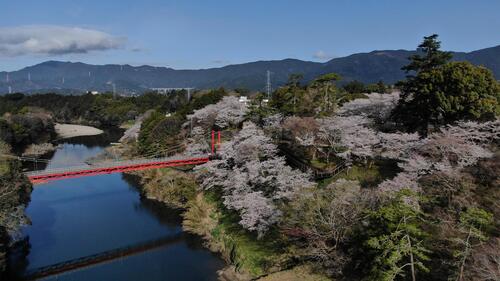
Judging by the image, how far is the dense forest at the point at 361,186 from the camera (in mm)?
14727

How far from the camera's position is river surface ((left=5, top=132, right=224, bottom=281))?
2094 cm

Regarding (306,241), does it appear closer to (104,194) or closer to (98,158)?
(104,194)

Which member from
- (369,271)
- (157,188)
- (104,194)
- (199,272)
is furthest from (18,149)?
(369,271)

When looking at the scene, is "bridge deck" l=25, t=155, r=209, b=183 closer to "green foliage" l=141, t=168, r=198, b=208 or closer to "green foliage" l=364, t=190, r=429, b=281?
"green foliage" l=141, t=168, r=198, b=208

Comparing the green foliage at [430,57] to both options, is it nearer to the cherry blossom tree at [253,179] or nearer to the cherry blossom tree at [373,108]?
the cherry blossom tree at [373,108]

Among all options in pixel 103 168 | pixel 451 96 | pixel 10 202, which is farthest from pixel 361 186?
pixel 10 202

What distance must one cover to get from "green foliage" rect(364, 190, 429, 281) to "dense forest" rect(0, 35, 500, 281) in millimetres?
54

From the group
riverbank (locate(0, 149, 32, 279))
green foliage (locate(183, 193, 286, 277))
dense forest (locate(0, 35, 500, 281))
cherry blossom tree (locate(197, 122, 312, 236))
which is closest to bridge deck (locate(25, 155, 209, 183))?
riverbank (locate(0, 149, 32, 279))

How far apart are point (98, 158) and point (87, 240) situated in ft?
76.0

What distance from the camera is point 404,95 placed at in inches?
1071

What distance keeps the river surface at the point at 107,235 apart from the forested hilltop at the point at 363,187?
1.37 meters

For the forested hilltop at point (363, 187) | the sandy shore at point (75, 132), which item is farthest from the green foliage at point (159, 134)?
the sandy shore at point (75, 132)

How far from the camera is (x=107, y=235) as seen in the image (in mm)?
25734

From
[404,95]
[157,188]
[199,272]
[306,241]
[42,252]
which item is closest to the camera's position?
[306,241]
